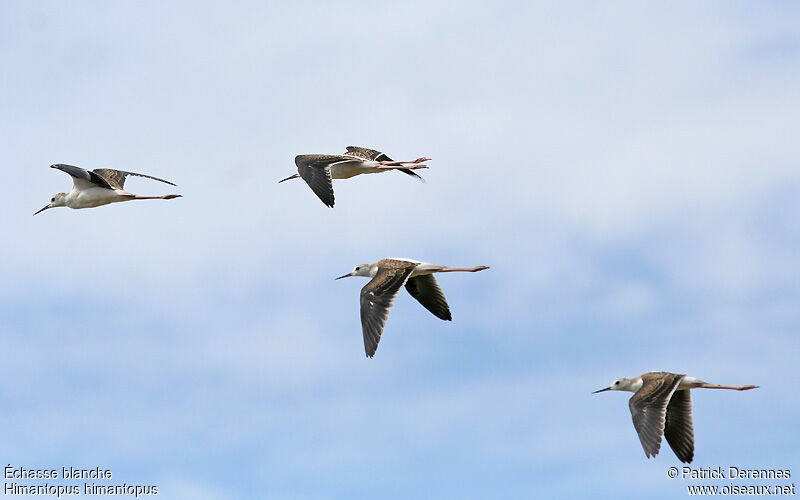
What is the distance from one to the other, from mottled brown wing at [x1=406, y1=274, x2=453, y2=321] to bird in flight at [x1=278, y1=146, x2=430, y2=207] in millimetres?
2859

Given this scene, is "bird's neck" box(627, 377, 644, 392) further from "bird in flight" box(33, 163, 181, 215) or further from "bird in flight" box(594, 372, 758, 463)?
"bird in flight" box(33, 163, 181, 215)

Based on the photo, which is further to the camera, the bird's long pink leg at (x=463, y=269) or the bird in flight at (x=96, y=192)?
the bird in flight at (x=96, y=192)

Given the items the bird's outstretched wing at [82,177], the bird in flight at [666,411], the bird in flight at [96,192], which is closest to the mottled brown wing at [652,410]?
the bird in flight at [666,411]

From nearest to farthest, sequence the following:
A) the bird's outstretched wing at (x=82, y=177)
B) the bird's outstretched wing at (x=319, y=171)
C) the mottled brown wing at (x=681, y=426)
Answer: the mottled brown wing at (x=681, y=426)
the bird's outstretched wing at (x=82, y=177)
the bird's outstretched wing at (x=319, y=171)

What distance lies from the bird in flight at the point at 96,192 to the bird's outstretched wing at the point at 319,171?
9.29 feet

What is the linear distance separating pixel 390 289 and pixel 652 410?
5.77 m

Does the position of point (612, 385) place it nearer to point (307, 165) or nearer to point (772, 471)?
point (772, 471)

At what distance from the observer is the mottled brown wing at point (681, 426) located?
23.8 m

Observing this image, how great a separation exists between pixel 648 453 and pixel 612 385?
4.42 meters

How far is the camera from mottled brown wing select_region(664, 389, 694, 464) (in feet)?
78.2

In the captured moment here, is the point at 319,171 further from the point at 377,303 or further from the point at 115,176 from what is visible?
the point at 115,176

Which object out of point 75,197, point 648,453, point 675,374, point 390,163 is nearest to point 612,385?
point 675,374

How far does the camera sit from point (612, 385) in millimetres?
26453

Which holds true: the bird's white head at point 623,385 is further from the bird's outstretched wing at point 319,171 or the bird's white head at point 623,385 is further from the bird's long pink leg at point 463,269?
the bird's outstretched wing at point 319,171
